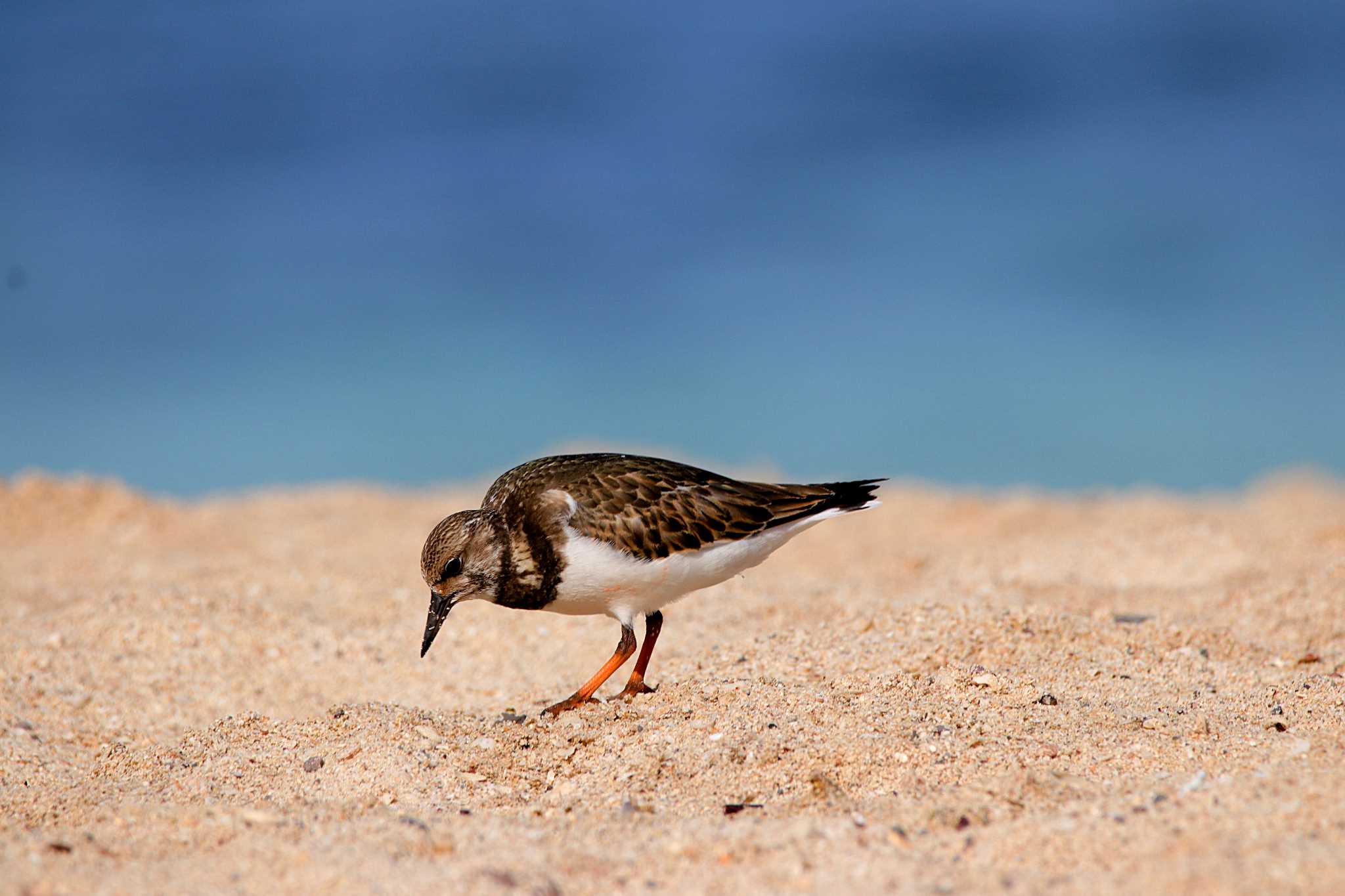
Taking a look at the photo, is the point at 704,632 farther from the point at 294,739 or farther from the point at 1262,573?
the point at 1262,573

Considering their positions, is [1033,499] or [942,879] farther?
[1033,499]

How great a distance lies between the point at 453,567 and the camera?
19.3 ft

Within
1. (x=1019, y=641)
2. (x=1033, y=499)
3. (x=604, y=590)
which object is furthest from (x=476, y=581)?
(x=1033, y=499)

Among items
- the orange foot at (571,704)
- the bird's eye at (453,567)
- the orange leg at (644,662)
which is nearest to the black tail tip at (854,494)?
the orange leg at (644,662)

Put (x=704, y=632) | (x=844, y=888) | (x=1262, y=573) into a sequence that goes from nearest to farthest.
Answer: (x=844, y=888), (x=704, y=632), (x=1262, y=573)

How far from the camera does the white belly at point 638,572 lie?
19.1 feet

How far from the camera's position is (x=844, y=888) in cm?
367

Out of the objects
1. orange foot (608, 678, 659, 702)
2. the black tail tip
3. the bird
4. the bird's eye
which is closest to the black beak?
the bird

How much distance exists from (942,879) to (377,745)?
270 cm

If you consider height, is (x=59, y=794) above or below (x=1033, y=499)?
below

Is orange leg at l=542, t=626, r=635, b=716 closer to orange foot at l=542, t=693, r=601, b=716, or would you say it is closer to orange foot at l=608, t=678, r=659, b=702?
orange foot at l=542, t=693, r=601, b=716

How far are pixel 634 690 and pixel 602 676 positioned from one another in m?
0.17

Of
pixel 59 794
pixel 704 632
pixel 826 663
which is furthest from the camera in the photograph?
pixel 704 632

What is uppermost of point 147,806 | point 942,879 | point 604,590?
point 604,590
